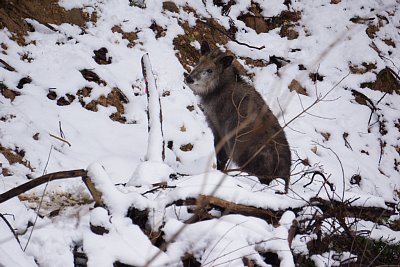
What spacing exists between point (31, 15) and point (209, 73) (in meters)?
2.63

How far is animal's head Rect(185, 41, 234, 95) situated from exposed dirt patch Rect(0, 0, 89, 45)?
206cm

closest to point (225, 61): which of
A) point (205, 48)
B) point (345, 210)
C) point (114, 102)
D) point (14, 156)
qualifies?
point (205, 48)

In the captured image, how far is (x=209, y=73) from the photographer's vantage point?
654 cm

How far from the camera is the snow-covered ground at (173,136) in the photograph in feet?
8.40

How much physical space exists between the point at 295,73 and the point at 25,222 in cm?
696

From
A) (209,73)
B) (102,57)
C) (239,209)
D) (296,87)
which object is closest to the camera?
(239,209)

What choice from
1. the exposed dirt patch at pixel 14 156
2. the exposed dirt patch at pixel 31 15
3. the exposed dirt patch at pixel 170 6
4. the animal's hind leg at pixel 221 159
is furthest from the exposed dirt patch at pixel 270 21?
the exposed dirt patch at pixel 14 156

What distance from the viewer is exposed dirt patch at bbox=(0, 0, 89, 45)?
21.1 ft

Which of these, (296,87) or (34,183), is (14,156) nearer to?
(34,183)

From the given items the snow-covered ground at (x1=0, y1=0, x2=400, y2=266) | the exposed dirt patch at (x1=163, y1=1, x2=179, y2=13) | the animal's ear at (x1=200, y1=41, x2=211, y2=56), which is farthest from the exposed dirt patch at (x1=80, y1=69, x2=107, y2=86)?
the exposed dirt patch at (x1=163, y1=1, x2=179, y2=13)

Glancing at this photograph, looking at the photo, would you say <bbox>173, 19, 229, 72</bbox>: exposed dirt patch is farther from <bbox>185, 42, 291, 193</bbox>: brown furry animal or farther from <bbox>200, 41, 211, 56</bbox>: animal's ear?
<bbox>185, 42, 291, 193</bbox>: brown furry animal

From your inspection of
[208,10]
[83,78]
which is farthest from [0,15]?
[208,10]

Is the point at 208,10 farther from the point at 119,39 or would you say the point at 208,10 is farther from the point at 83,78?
the point at 83,78

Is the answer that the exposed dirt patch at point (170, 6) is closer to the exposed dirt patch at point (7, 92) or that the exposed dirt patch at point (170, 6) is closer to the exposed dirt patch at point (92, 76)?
the exposed dirt patch at point (92, 76)
